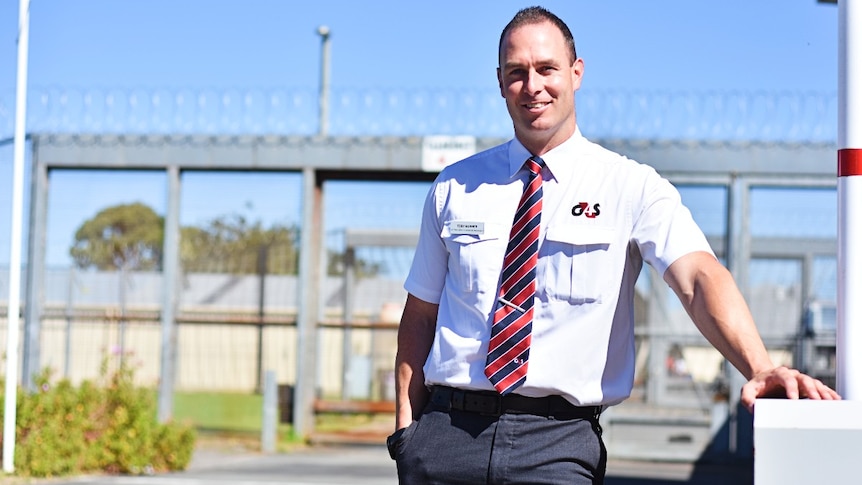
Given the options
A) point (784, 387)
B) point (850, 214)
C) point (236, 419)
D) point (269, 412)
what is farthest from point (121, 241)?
point (784, 387)

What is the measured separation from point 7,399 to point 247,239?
3.95 m

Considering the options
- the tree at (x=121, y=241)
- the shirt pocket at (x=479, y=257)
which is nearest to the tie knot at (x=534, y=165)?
the shirt pocket at (x=479, y=257)

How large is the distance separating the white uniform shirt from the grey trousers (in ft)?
0.25

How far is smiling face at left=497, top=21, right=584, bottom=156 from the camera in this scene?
2756mm

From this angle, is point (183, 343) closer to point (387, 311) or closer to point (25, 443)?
point (387, 311)

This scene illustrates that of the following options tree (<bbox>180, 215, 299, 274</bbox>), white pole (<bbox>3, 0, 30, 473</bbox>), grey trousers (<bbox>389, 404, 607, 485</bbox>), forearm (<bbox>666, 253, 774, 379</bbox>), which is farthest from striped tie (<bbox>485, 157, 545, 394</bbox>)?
tree (<bbox>180, 215, 299, 274</bbox>)

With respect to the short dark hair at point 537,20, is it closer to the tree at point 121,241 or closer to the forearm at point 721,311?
the forearm at point 721,311

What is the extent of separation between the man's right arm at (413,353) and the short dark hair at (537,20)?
0.71 m

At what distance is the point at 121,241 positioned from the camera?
12.7m

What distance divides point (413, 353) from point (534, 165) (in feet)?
1.91

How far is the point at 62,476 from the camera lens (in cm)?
938

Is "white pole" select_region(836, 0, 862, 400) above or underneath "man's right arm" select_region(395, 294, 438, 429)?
above

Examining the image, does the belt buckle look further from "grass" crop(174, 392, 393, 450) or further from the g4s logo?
"grass" crop(174, 392, 393, 450)

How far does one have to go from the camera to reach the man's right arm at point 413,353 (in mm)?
3029
